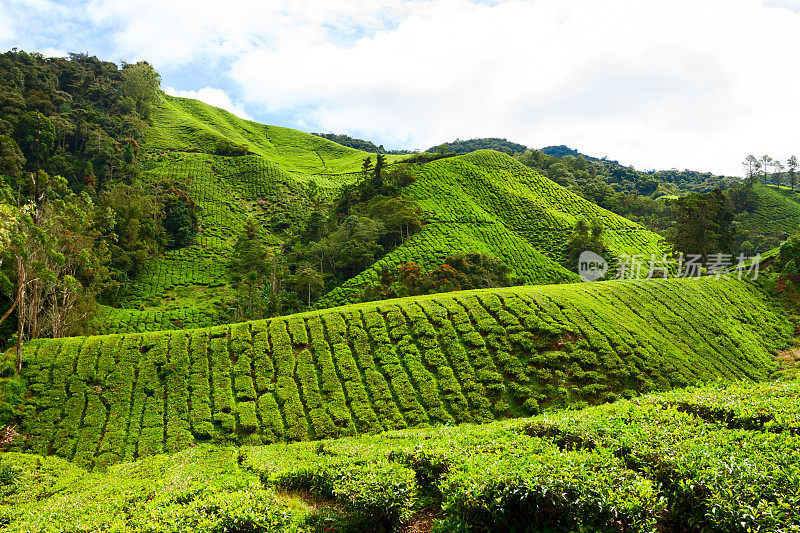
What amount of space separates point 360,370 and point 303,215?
75784 mm

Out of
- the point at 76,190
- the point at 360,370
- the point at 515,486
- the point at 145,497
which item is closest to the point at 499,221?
the point at 360,370

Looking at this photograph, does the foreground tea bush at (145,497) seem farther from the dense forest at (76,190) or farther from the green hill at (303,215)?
the green hill at (303,215)

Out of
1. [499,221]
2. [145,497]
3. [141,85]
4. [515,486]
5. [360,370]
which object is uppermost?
[141,85]

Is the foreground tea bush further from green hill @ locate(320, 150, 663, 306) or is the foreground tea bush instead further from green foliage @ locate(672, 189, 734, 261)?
green foliage @ locate(672, 189, 734, 261)

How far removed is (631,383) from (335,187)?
3905 inches

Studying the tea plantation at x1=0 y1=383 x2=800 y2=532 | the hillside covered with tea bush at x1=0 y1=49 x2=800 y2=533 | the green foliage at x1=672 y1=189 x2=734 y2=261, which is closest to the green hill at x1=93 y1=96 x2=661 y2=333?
the hillside covered with tea bush at x1=0 y1=49 x2=800 y2=533

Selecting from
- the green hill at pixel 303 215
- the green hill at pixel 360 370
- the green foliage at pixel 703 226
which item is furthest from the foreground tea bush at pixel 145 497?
the green foliage at pixel 703 226

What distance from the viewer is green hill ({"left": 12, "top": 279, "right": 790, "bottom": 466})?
1941cm

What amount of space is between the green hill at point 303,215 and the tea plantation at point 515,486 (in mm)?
35908

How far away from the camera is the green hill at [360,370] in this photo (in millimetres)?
19406

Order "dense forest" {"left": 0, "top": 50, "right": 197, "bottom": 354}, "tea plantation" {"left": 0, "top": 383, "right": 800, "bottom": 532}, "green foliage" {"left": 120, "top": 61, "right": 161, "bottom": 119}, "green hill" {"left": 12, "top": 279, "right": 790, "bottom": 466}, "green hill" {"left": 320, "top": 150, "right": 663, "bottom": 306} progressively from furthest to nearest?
"green foliage" {"left": 120, "top": 61, "right": 161, "bottom": 119}
"green hill" {"left": 320, "top": 150, "right": 663, "bottom": 306}
"dense forest" {"left": 0, "top": 50, "right": 197, "bottom": 354}
"green hill" {"left": 12, "top": 279, "right": 790, "bottom": 466}
"tea plantation" {"left": 0, "top": 383, "right": 800, "bottom": 532}

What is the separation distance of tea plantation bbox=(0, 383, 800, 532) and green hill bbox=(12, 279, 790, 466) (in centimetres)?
493

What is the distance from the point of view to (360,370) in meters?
22.7

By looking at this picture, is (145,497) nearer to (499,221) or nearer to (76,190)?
(499,221)
